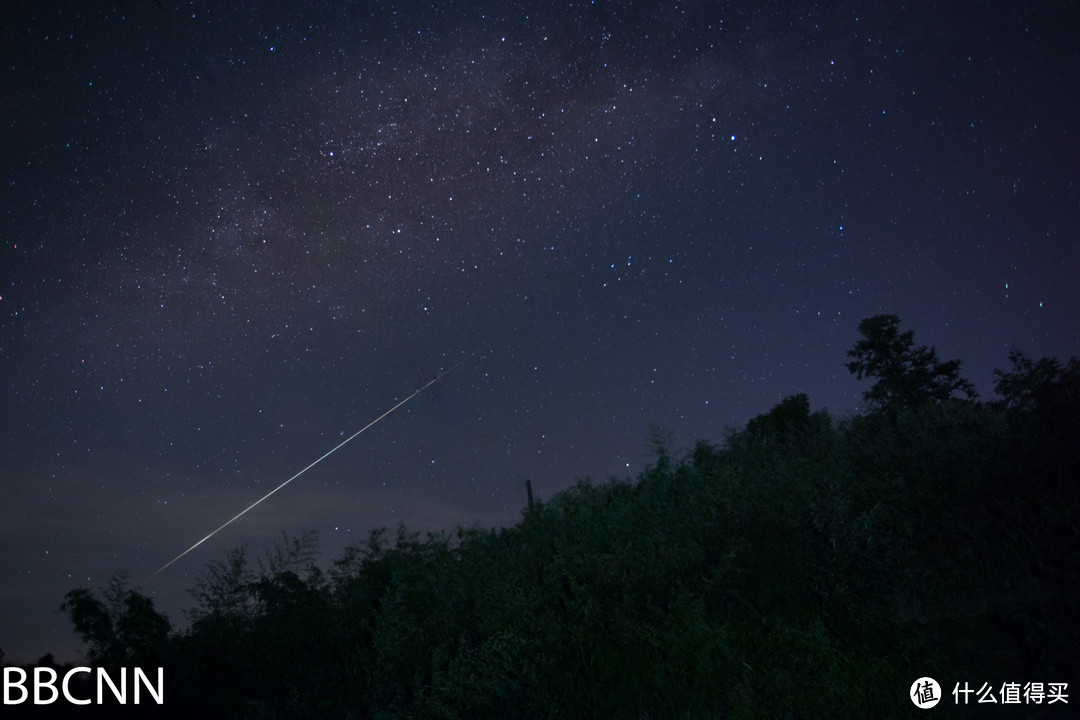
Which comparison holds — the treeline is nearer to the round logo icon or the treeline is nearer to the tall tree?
the round logo icon

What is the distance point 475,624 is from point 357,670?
5.52 feet

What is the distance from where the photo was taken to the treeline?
7.21 meters

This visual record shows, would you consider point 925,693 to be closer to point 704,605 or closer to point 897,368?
point 704,605

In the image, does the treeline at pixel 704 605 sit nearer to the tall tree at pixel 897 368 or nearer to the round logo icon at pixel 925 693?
the round logo icon at pixel 925 693

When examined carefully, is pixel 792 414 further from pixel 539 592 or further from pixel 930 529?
pixel 539 592

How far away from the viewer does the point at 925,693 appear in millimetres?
6844

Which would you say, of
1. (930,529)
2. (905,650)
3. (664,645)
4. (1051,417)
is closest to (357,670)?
(664,645)

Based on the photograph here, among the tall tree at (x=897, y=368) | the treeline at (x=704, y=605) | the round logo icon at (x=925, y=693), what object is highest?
the tall tree at (x=897, y=368)

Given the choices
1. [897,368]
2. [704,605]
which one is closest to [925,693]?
[704,605]

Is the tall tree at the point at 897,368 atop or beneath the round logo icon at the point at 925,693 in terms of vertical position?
atop

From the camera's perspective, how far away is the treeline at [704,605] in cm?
721

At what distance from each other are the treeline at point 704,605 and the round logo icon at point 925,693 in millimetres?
152

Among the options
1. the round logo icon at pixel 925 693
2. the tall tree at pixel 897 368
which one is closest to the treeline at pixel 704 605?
the round logo icon at pixel 925 693

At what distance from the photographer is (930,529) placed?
9.45m
